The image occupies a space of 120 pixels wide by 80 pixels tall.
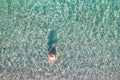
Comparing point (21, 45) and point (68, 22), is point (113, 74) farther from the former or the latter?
point (21, 45)

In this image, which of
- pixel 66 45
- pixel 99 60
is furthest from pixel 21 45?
pixel 99 60

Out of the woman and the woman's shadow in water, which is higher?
the woman's shadow in water

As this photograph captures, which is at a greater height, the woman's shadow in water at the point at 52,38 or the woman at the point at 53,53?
the woman's shadow in water at the point at 52,38

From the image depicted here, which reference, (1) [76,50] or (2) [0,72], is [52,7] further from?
(2) [0,72]

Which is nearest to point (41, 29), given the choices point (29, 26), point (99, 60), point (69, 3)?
point (29, 26)

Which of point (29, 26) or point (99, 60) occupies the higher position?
point (29, 26)

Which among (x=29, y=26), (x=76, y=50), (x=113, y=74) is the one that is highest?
(x=29, y=26)
